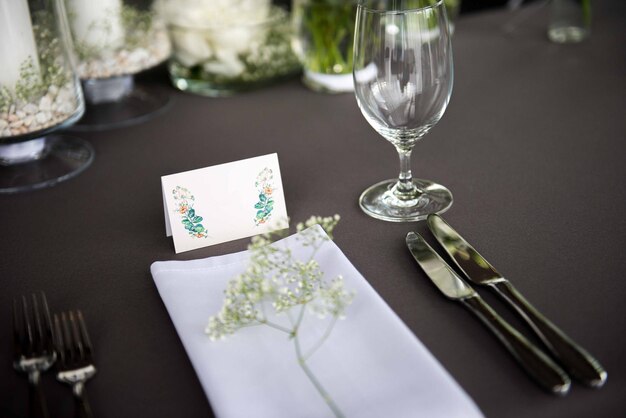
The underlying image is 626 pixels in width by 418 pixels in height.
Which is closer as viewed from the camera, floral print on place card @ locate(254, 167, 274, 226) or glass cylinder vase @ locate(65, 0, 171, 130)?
floral print on place card @ locate(254, 167, 274, 226)

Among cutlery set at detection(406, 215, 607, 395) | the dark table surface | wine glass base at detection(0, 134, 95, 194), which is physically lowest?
wine glass base at detection(0, 134, 95, 194)

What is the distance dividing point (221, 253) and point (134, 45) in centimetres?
57

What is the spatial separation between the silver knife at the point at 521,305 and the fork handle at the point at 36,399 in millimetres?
439

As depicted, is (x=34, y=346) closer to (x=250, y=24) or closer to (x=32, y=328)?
(x=32, y=328)

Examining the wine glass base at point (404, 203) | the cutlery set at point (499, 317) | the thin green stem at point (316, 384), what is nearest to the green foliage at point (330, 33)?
the wine glass base at point (404, 203)

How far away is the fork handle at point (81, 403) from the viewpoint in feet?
2.07

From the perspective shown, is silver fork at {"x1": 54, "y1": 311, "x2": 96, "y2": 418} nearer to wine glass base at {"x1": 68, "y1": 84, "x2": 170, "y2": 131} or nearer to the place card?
the place card

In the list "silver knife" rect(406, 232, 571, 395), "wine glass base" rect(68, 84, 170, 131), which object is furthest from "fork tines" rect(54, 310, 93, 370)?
"wine glass base" rect(68, 84, 170, 131)

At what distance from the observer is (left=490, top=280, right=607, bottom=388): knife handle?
24.5 inches

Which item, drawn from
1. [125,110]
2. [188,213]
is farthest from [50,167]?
[188,213]

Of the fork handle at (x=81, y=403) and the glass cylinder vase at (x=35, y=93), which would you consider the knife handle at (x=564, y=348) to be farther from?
the glass cylinder vase at (x=35, y=93)

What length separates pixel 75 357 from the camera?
2.29ft

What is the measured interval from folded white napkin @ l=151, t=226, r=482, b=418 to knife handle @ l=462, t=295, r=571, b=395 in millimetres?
68

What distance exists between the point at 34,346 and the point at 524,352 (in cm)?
47
